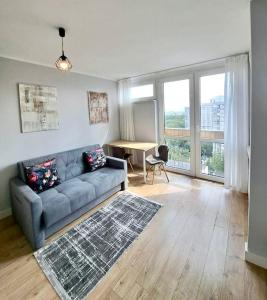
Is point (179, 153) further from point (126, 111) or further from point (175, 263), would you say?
point (175, 263)

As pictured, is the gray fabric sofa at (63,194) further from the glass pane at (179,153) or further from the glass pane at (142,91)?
the glass pane at (142,91)

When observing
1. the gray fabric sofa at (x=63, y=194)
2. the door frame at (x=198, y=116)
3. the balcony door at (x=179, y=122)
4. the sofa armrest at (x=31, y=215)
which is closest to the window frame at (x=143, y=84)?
the balcony door at (x=179, y=122)

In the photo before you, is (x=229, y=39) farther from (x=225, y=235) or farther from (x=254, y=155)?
(x=225, y=235)

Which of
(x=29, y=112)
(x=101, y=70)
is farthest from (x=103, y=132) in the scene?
(x=29, y=112)

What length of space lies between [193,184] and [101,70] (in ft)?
9.69

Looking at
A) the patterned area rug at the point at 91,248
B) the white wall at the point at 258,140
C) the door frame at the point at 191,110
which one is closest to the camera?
the white wall at the point at 258,140

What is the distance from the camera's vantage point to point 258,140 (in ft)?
5.19

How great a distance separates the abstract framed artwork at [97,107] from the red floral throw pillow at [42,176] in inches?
60.1

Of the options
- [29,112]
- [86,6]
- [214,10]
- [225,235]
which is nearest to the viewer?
[86,6]

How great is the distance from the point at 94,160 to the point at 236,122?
260 cm

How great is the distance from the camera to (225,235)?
2.13 m

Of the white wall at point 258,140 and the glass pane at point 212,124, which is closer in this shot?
the white wall at point 258,140

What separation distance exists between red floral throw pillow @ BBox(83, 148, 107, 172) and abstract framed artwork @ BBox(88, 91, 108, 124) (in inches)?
33.6

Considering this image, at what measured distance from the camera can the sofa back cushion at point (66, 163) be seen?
2.76 metres
